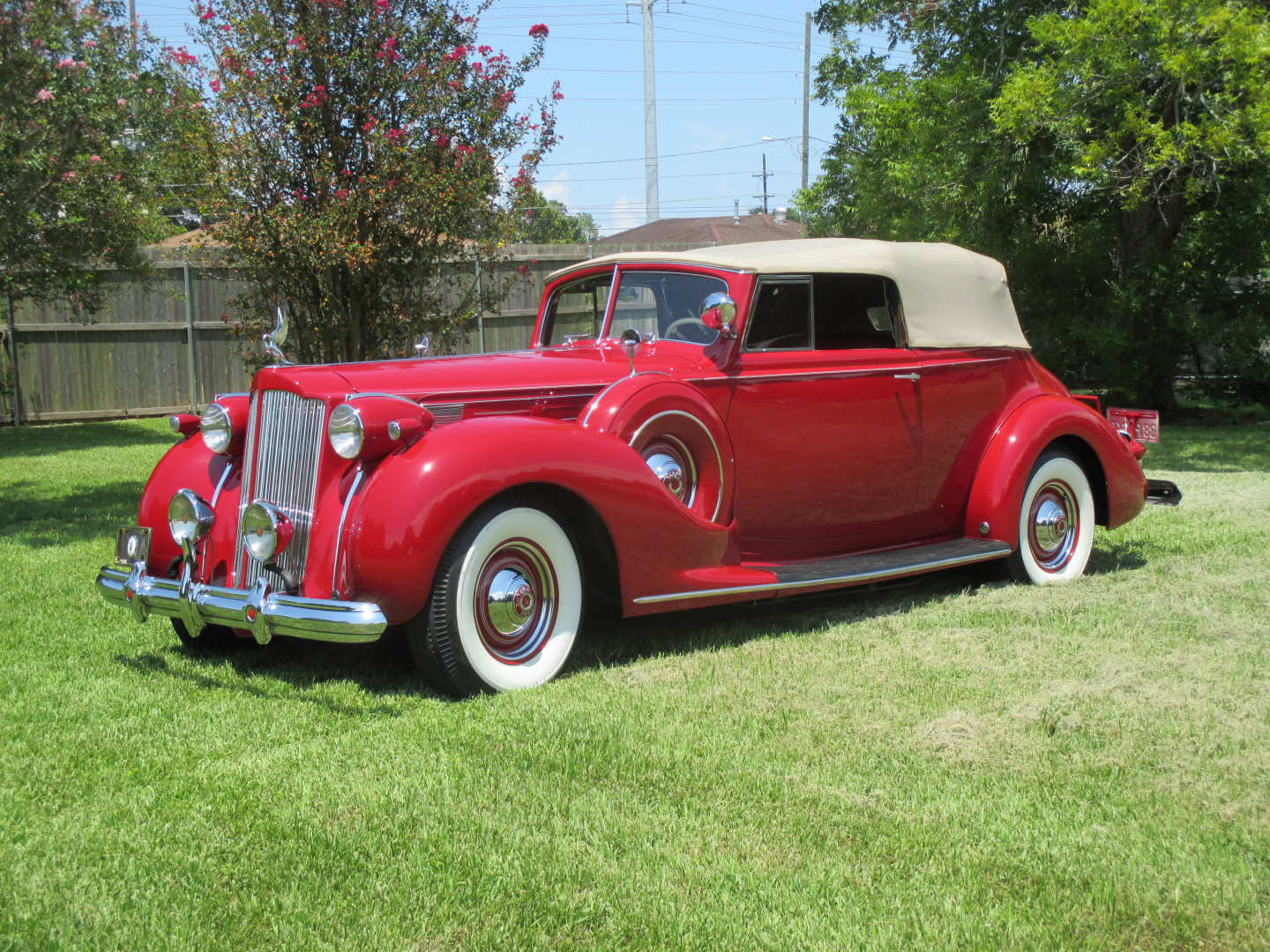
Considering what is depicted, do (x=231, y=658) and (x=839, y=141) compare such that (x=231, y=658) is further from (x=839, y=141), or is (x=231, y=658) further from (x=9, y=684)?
(x=839, y=141)

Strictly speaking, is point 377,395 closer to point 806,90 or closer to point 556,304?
point 556,304

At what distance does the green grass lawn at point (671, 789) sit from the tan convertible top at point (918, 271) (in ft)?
4.97

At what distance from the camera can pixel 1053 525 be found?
6.28 meters

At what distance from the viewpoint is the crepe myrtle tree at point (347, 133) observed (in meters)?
9.51

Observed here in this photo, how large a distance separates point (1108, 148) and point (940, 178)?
2.46 meters

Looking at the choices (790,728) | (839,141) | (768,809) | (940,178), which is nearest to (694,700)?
(790,728)

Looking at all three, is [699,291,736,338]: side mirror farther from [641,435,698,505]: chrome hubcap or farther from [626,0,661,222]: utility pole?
[626,0,661,222]: utility pole

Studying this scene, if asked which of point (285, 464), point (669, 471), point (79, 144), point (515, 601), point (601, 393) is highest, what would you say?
point (79, 144)

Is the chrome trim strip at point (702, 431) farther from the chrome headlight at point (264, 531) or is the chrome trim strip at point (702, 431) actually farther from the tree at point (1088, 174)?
the tree at point (1088, 174)

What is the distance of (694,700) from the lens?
13.7 ft

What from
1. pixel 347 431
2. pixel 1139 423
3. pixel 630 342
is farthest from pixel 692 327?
pixel 1139 423

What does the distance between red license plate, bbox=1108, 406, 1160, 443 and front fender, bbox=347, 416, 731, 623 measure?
3.45 meters

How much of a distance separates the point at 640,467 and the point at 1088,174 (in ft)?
28.1

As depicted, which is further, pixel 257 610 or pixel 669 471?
pixel 669 471
